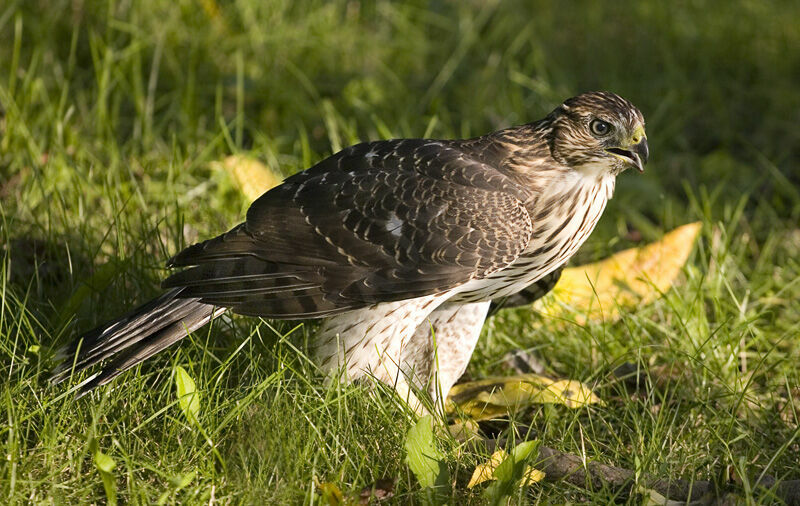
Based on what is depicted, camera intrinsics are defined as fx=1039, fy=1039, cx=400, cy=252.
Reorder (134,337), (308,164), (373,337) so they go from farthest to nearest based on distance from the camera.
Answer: (308,164), (373,337), (134,337)

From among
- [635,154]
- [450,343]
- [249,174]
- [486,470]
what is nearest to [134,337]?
[450,343]

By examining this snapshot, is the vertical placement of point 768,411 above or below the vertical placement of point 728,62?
below

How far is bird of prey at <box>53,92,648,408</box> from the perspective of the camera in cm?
407

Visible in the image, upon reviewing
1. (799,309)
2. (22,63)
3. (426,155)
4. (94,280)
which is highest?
(22,63)

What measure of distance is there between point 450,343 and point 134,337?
4.49 feet

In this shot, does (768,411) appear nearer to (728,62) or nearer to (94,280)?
(94,280)

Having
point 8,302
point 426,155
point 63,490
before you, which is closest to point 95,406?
point 63,490

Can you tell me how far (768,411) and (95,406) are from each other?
9.09 feet

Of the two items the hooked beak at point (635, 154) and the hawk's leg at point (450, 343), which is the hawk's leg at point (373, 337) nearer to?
the hawk's leg at point (450, 343)

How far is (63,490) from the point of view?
137 inches

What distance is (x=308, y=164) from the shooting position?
19.3ft

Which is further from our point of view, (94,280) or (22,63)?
(22,63)

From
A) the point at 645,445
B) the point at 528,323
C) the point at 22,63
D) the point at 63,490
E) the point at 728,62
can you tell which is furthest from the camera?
the point at 728,62

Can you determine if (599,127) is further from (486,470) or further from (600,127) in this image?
(486,470)
